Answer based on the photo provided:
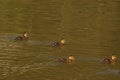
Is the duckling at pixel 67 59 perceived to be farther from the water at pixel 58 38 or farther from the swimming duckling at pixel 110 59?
the swimming duckling at pixel 110 59

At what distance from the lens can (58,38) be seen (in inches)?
1050

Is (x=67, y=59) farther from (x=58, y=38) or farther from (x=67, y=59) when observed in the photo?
(x=58, y=38)

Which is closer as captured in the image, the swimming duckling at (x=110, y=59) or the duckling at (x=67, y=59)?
the duckling at (x=67, y=59)

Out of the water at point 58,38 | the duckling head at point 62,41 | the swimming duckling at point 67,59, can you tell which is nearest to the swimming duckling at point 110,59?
the water at point 58,38

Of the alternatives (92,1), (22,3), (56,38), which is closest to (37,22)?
(56,38)

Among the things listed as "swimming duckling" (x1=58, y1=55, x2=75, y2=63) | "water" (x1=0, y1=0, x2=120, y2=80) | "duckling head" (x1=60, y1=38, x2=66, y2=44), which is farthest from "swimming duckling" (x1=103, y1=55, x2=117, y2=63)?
"duckling head" (x1=60, y1=38, x2=66, y2=44)

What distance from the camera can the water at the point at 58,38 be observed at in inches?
822

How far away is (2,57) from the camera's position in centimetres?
2266

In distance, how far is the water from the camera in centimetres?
2088

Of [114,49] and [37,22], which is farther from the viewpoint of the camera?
[37,22]

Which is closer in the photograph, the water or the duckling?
the water

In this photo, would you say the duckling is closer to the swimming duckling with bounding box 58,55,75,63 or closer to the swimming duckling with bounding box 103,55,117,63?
the swimming duckling with bounding box 58,55,75,63

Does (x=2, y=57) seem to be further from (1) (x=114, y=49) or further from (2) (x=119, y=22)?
(2) (x=119, y=22)

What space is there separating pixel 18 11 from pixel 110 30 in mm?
7493
